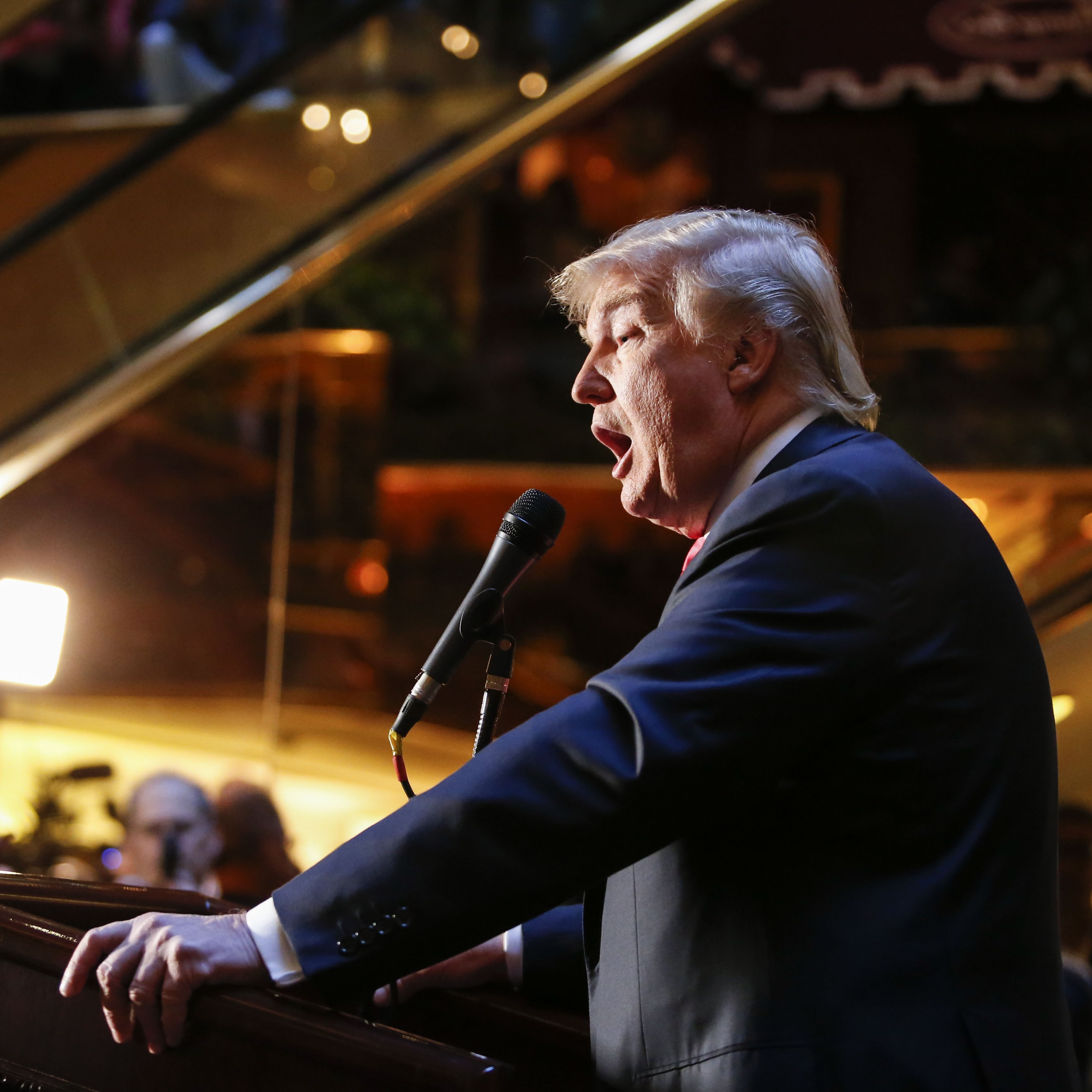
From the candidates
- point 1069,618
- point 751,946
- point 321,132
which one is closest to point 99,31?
point 321,132

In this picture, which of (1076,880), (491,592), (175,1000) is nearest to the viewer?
(175,1000)

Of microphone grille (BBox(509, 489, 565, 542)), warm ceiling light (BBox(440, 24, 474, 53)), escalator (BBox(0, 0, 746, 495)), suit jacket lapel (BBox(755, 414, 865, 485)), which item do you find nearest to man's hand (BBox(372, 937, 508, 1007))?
microphone grille (BBox(509, 489, 565, 542))

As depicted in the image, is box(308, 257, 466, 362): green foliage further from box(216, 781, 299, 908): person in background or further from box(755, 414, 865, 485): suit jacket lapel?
box(755, 414, 865, 485): suit jacket lapel

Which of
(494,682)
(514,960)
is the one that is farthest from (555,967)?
(494,682)

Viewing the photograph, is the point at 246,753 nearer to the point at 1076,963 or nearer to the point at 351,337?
the point at 351,337

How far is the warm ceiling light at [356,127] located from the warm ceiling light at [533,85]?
637 mm

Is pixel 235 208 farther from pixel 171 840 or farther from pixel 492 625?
pixel 492 625

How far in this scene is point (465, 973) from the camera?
125 cm

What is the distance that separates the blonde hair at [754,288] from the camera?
1.15 metres

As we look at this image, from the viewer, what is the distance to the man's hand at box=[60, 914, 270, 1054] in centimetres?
88

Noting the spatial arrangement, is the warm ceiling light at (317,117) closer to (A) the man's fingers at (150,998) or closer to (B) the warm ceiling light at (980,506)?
(B) the warm ceiling light at (980,506)

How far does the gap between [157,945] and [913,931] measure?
22.1 inches

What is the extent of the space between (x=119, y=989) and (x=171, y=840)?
2.10 metres

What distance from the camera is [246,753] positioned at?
16.1ft
